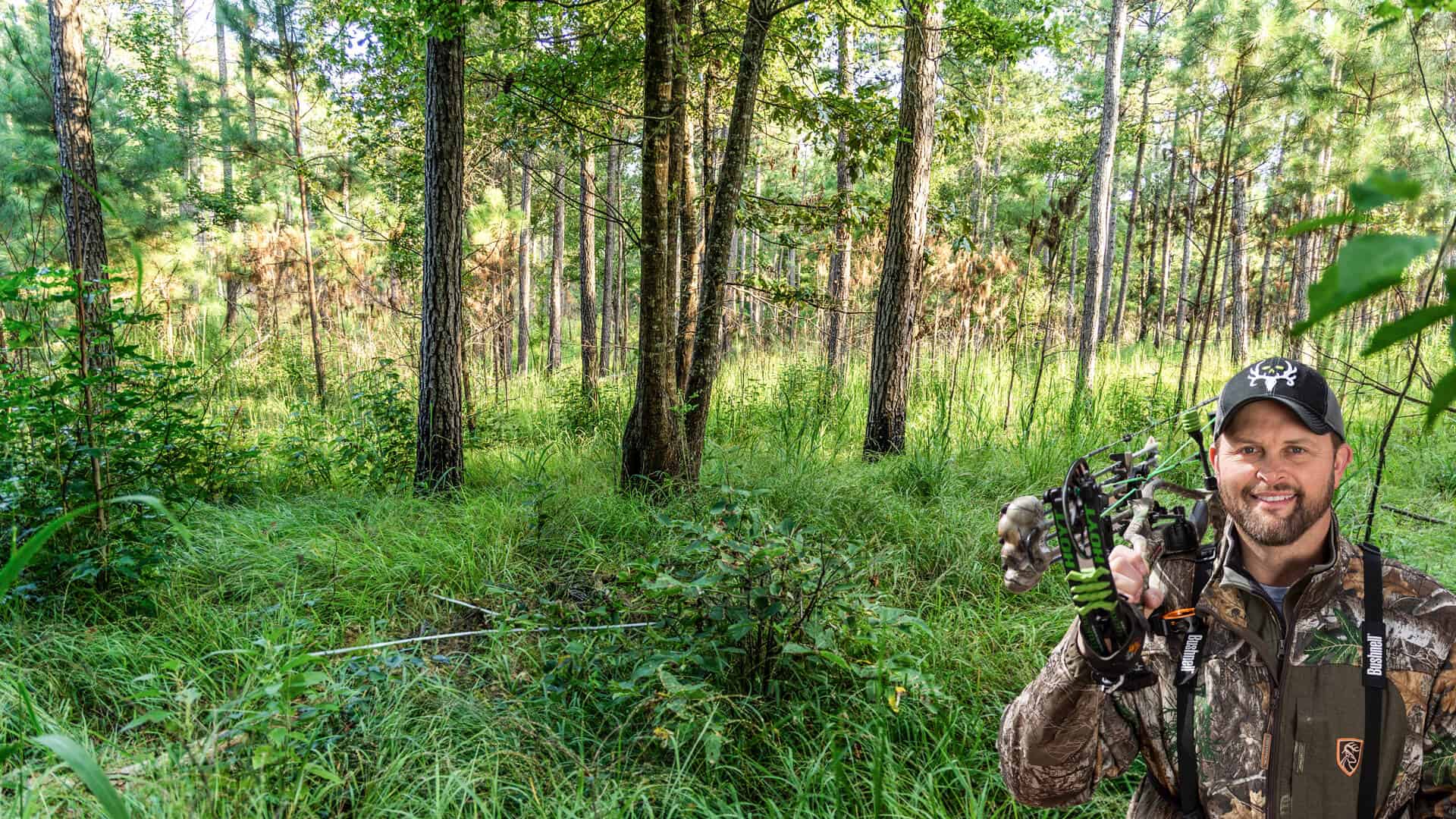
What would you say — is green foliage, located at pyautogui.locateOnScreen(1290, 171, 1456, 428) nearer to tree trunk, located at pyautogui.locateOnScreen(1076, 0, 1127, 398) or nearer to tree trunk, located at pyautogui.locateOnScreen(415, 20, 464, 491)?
tree trunk, located at pyautogui.locateOnScreen(415, 20, 464, 491)

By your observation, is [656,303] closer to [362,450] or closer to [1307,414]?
[362,450]

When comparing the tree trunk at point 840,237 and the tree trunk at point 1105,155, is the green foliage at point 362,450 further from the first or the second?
the tree trunk at point 1105,155

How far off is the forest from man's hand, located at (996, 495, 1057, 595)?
46 centimetres

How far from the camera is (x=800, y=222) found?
595cm

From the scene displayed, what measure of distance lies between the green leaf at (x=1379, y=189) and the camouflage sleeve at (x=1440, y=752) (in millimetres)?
1724

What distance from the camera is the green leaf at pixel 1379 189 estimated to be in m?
0.36

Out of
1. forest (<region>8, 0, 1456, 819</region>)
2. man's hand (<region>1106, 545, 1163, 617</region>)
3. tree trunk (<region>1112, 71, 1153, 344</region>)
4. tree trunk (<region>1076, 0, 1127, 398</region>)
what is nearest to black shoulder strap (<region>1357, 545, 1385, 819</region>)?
forest (<region>8, 0, 1456, 819</region>)

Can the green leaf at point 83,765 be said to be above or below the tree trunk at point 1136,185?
below

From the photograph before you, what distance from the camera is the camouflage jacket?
1.54 meters

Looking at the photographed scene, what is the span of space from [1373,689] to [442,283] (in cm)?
499

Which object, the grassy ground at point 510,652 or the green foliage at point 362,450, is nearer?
the grassy ground at point 510,652

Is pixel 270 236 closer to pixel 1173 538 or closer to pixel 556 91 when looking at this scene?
pixel 556 91

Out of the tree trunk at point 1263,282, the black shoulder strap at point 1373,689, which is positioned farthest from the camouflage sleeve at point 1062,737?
the tree trunk at point 1263,282

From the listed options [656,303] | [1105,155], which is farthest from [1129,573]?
[1105,155]
